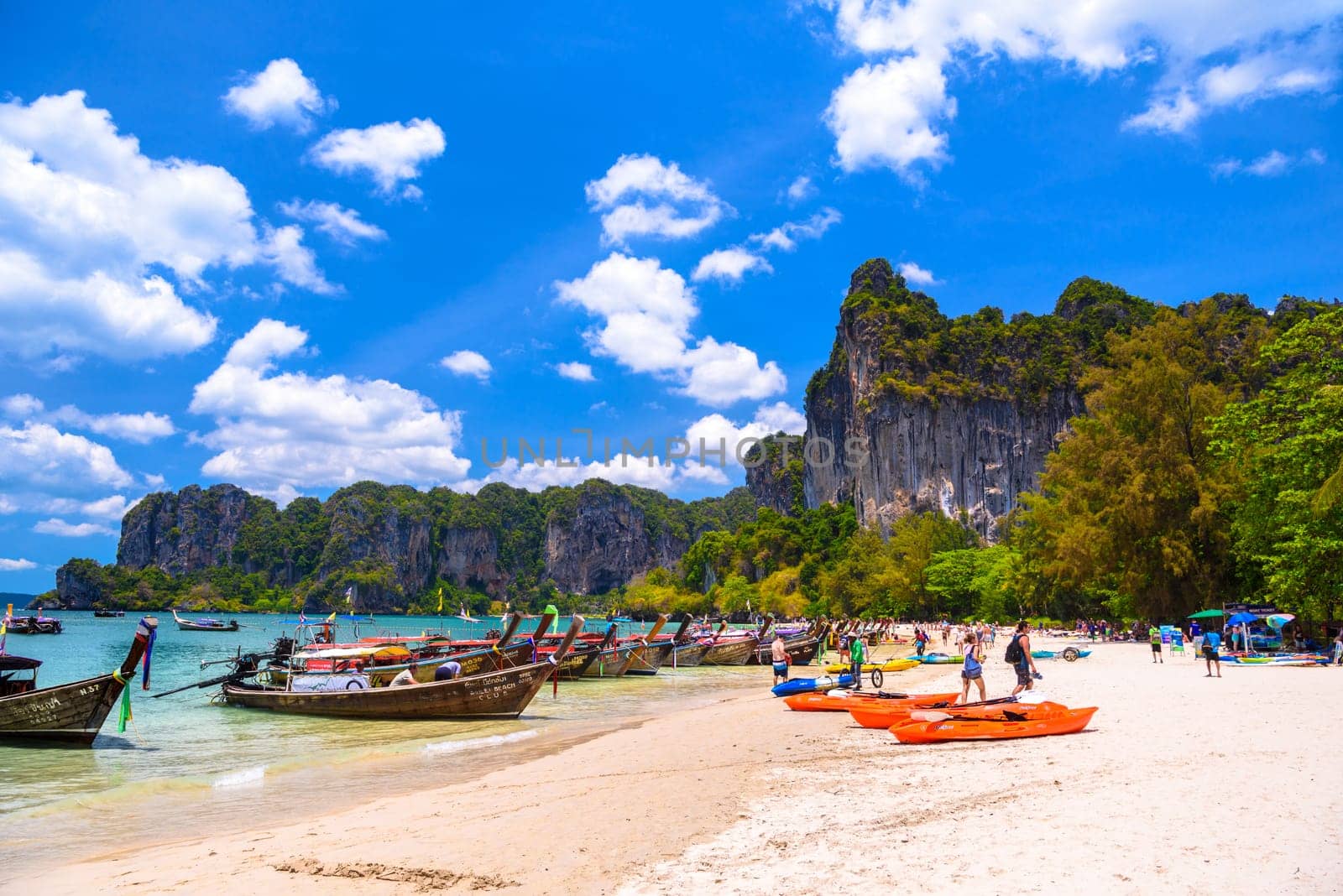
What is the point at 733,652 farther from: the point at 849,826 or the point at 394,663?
the point at 849,826

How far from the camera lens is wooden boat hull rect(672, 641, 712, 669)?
3875 cm

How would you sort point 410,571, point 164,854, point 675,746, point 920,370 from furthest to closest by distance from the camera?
point 410,571
point 920,370
point 675,746
point 164,854

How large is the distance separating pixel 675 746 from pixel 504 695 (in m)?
6.83

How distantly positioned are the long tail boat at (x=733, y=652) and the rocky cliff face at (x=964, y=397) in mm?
59597

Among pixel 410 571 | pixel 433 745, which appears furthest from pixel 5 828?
pixel 410 571

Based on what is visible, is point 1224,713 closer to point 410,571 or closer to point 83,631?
point 83,631

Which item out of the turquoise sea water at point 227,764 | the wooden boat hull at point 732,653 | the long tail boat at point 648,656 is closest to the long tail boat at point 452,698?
the turquoise sea water at point 227,764

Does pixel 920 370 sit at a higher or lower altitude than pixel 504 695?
higher

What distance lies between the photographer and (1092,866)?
5.11 meters

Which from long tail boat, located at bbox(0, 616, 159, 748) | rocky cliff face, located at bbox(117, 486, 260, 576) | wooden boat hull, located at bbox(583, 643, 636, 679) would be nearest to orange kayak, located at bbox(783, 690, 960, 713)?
long tail boat, located at bbox(0, 616, 159, 748)

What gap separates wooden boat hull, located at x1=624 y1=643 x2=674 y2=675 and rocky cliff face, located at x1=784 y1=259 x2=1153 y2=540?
64.9 metres

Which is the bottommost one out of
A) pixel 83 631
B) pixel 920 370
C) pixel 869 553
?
pixel 83 631

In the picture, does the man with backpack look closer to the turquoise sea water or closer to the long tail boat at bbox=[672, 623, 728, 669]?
the turquoise sea water

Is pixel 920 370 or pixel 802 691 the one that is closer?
pixel 802 691
